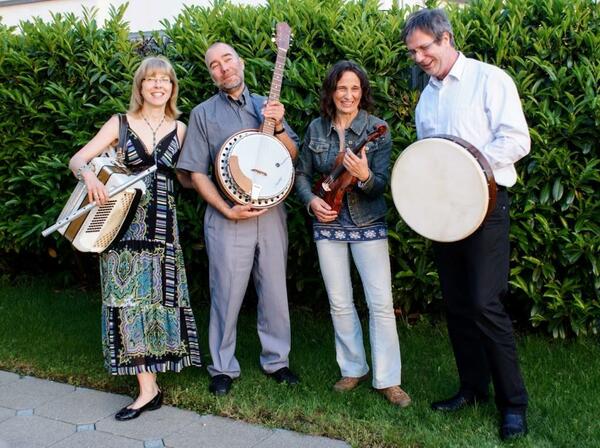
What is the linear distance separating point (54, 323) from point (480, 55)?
3.60 meters

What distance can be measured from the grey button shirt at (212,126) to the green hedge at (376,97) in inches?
24.4

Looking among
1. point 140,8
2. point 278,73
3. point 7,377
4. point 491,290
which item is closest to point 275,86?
point 278,73

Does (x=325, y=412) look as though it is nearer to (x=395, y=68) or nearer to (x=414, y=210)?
(x=414, y=210)

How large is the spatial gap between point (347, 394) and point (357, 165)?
4.10 feet

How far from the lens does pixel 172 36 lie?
4.82 meters

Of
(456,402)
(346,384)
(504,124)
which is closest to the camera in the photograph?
(504,124)

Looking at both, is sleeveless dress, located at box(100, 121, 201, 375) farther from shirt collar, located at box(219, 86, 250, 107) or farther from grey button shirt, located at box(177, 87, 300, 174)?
shirt collar, located at box(219, 86, 250, 107)

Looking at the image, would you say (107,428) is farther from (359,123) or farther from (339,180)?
(359,123)

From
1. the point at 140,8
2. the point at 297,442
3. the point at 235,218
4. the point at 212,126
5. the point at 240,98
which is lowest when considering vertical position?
the point at 297,442

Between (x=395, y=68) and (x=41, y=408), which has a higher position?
(x=395, y=68)

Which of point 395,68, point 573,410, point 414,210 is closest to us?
point 414,210

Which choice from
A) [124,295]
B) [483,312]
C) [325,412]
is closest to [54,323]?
[124,295]

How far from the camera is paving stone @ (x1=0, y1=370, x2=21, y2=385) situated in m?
4.31

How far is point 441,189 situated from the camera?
124 inches
